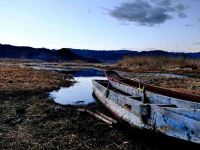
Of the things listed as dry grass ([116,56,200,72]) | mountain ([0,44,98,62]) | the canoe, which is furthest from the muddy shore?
mountain ([0,44,98,62])

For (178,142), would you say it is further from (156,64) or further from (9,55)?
(9,55)

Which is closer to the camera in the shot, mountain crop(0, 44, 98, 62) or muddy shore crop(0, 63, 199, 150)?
muddy shore crop(0, 63, 199, 150)

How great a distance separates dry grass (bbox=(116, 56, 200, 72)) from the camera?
38625 millimetres

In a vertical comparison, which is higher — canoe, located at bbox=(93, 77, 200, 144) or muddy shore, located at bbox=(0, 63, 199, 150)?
canoe, located at bbox=(93, 77, 200, 144)

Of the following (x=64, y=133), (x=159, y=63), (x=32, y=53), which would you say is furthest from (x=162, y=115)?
(x=32, y=53)

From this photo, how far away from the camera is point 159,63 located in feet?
138

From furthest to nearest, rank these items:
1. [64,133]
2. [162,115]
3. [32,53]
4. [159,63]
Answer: [32,53] → [159,63] → [64,133] → [162,115]

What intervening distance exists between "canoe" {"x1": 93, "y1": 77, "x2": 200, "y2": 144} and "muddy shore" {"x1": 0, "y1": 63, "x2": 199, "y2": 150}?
225 millimetres

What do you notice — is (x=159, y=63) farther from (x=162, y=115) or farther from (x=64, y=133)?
(x=162, y=115)

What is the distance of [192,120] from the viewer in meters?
6.89

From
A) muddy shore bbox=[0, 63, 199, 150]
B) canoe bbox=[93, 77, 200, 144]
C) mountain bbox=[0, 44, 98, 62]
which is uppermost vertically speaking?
canoe bbox=[93, 77, 200, 144]

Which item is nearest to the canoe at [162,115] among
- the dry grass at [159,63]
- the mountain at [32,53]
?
the dry grass at [159,63]

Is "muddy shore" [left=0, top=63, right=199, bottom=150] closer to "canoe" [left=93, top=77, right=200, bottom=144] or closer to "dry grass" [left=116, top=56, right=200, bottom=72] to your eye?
"canoe" [left=93, top=77, right=200, bottom=144]

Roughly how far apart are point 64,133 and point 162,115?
9.79 feet
